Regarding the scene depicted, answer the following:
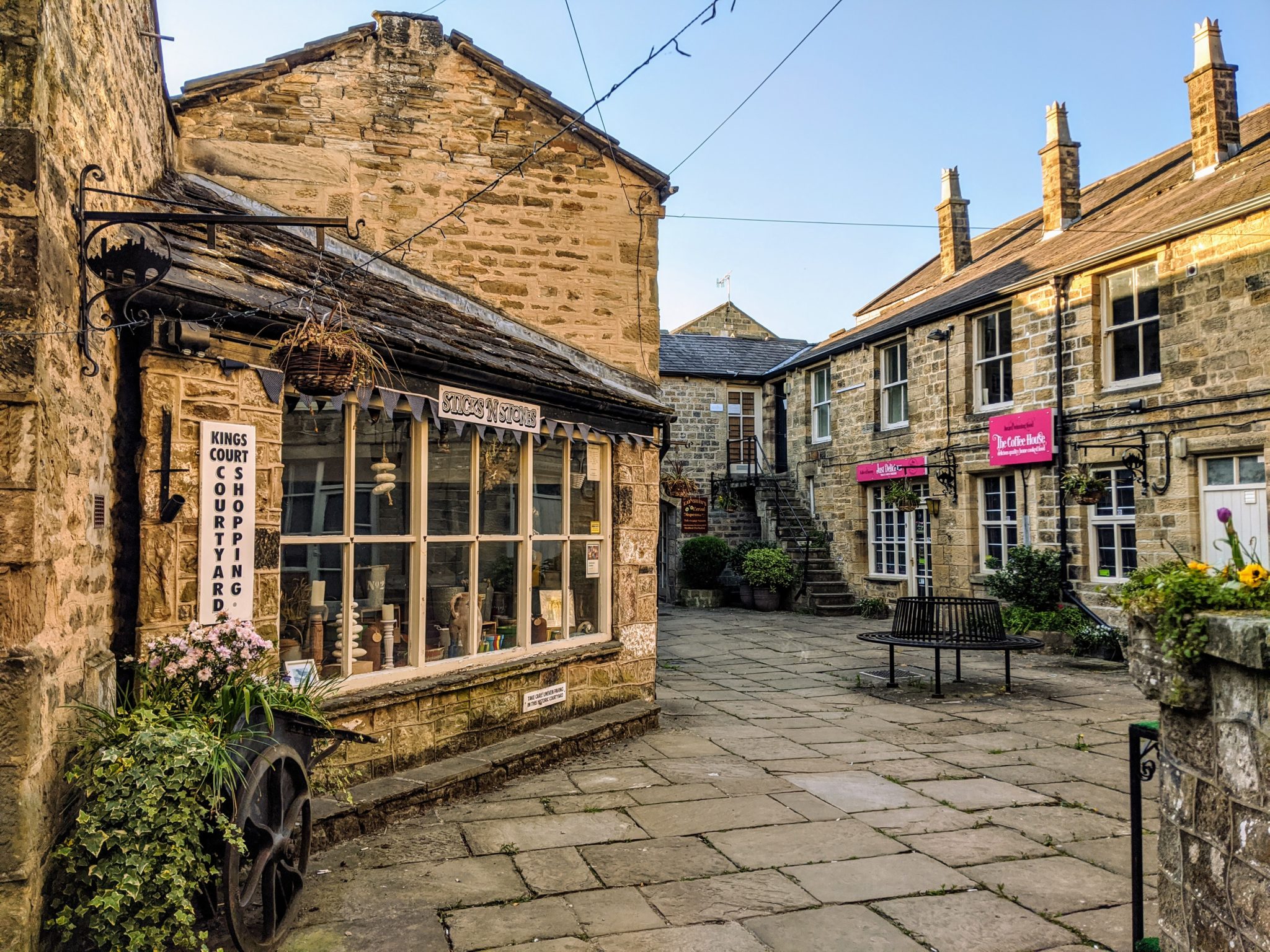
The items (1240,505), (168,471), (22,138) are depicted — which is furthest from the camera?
(1240,505)

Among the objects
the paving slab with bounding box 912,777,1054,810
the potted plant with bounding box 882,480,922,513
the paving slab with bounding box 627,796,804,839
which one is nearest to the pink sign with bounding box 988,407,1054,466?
the potted plant with bounding box 882,480,922,513

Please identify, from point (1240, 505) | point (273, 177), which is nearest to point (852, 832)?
point (273, 177)

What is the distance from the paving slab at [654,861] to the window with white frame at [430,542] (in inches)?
72.9

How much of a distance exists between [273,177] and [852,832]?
6853 mm

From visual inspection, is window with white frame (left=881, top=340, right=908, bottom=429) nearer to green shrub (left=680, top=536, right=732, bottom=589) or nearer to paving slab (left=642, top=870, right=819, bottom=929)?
green shrub (left=680, top=536, right=732, bottom=589)

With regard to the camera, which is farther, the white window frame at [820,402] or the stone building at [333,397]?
the white window frame at [820,402]

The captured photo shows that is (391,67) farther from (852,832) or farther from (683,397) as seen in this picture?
(683,397)

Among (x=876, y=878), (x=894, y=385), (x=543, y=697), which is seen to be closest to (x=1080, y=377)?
(x=894, y=385)

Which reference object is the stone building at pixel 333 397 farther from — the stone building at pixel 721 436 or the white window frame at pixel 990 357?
the stone building at pixel 721 436

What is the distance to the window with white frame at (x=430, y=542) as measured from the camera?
5.32 m

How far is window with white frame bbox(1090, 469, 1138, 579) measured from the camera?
12766mm

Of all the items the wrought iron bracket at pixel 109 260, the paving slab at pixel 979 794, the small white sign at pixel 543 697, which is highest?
the wrought iron bracket at pixel 109 260

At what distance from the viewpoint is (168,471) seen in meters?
4.23

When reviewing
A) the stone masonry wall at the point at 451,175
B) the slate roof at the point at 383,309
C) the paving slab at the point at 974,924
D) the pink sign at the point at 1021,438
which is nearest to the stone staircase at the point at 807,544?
the pink sign at the point at 1021,438
